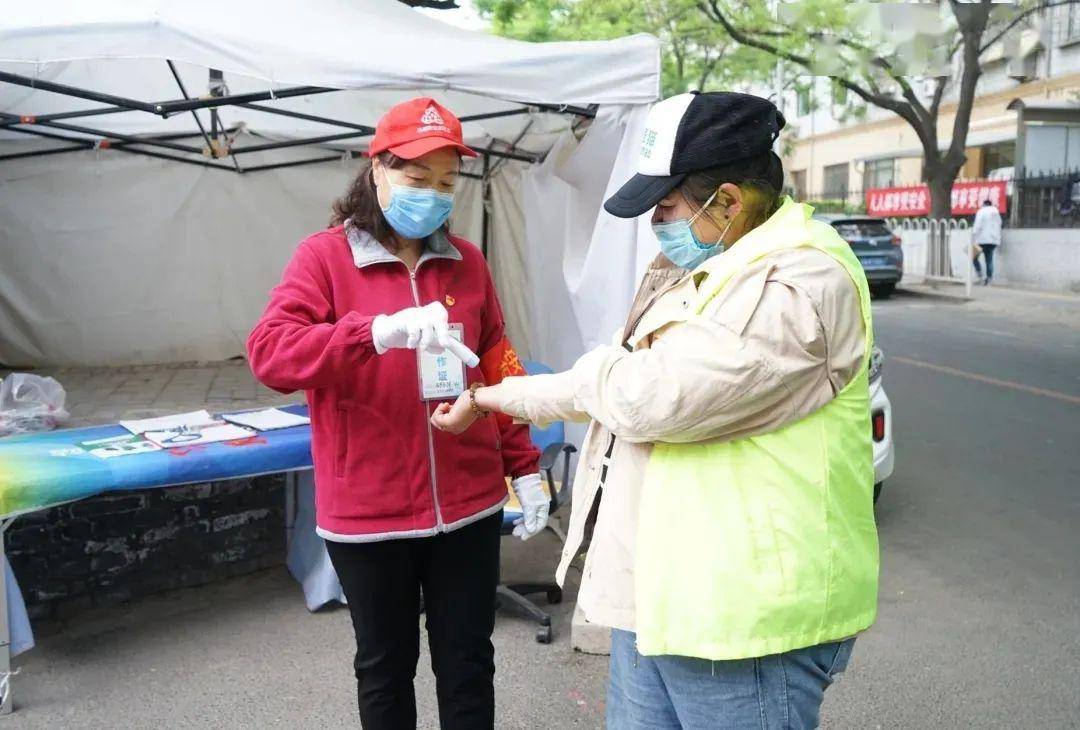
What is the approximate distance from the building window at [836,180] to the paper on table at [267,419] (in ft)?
100

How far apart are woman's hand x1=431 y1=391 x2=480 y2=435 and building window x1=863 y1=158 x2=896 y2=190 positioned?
29.6 m

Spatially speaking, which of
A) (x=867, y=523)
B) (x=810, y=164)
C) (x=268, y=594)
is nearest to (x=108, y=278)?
(x=268, y=594)

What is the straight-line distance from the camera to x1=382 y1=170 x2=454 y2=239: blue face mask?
236 centimetres

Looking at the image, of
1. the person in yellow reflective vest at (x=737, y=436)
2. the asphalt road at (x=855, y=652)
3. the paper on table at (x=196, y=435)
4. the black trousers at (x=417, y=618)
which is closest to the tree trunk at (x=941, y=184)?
the asphalt road at (x=855, y=652)

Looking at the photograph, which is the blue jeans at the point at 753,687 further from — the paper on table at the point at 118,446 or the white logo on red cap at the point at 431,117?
the paper on table at the point at 118,446

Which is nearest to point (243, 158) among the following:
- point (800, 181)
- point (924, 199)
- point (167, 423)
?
point (167, 423)

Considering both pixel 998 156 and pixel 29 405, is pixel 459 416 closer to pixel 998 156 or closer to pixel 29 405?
pixel 29 405

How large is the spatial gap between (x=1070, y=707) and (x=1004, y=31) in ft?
61.7

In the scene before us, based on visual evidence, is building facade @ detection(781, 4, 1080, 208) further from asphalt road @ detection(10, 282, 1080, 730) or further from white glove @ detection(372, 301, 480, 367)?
white glove @ detection(372, 301, 480, 367)

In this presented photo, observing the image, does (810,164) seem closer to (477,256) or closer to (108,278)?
(108,278)

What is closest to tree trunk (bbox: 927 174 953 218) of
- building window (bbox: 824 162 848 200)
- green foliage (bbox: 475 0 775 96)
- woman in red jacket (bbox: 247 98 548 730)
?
green foliage (bbox: 475 0 775 96)

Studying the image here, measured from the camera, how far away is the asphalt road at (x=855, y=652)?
3422mm

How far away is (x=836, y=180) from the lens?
34.6 meters

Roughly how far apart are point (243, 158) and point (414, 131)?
19.0 ft
